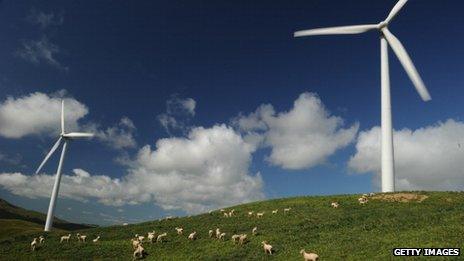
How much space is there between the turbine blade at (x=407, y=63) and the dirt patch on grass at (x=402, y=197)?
42.5ft

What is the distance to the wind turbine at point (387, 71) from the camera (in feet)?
209

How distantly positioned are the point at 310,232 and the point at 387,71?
1379 inches

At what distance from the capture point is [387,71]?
227 ft

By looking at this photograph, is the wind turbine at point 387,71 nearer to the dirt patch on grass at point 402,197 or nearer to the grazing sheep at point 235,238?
the dirt patch on grass at point 402,197

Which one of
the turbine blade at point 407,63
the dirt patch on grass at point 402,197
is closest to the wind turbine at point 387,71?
the turbine blade at point 407,63

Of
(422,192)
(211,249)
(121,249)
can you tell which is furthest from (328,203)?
(121,249)

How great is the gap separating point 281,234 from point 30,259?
27.4 metres

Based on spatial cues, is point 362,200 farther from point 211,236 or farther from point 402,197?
point 211,236

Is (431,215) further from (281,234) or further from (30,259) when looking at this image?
(30,259)

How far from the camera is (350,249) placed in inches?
1374

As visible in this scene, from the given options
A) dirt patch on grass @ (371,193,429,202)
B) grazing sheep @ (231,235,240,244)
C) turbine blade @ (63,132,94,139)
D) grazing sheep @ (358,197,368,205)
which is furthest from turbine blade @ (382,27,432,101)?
turbine blade @ (63,132,94,139)

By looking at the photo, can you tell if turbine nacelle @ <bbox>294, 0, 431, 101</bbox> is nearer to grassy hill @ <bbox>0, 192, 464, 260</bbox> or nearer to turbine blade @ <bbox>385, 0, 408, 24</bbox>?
turbine blade @ <bbox>385, 0, 408, 24</bbox>

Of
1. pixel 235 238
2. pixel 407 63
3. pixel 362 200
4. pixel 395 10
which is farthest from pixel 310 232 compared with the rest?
pixel 395 10

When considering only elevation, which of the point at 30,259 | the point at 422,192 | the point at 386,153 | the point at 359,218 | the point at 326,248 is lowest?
the point at 30,259
